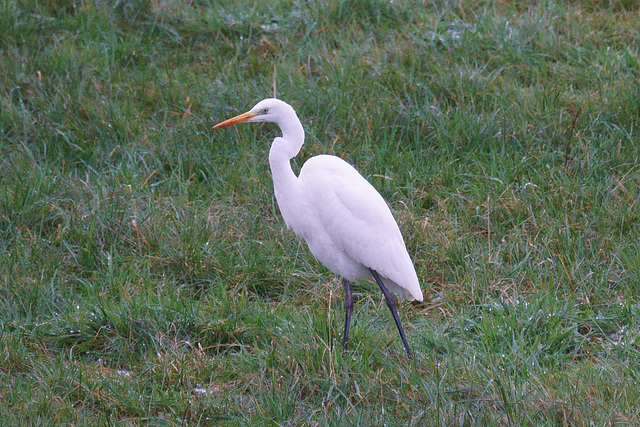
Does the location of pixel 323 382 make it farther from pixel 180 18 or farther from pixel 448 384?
pixel 180 18

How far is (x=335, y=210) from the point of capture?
3.24 m

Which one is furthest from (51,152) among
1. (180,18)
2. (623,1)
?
(623,1)

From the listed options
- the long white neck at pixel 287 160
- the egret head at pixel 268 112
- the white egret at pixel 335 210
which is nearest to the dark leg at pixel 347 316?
the white egret at pixel 335 210

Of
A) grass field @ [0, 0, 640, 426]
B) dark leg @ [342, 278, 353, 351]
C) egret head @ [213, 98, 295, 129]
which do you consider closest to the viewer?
grass field @ [0, 0, 640, 426]

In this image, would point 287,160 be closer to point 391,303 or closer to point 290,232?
point 391,303

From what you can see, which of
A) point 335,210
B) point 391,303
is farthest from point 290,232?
point 391,303

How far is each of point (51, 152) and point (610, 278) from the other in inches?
126

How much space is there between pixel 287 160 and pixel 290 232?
0.90 metres

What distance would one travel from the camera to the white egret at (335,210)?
10.5 feet

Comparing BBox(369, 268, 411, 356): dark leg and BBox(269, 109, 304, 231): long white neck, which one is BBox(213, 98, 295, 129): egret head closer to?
BBox(269, 109, 304, 231): long white neck

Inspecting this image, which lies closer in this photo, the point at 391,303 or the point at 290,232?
the point at 391,303

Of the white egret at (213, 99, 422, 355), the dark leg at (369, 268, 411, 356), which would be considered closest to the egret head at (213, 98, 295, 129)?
the white egret at (213, 99, 422, 355)

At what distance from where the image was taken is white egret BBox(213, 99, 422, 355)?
10.5 ft

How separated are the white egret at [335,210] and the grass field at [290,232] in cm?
26
